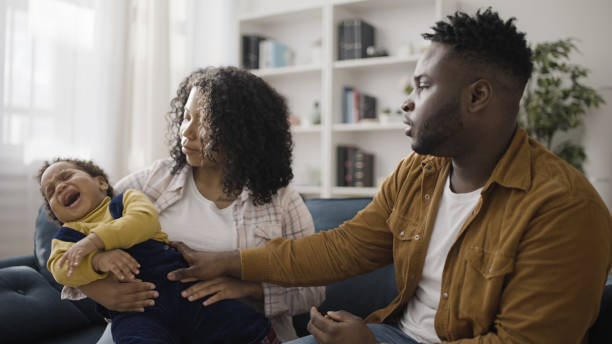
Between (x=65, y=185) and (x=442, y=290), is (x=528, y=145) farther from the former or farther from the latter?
(x=65, y=185)

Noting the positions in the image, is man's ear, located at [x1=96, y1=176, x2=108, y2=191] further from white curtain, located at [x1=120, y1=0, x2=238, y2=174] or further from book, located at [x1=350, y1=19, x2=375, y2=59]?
book, located at [x1=350, y1=19, x2=375, y2=59]

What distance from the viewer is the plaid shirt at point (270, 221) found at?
1510 mm

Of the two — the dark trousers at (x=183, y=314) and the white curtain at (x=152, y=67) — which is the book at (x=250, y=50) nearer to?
the white curtain at (x=152, y=67)

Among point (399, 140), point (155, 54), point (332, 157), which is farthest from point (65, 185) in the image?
point (399, 140)

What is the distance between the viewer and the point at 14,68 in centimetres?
279

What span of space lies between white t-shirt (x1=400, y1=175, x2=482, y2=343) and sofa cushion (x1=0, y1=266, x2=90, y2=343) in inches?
49.1

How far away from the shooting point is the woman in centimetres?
152

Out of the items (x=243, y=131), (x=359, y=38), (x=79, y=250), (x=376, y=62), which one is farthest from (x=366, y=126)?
(x=79, y=250)

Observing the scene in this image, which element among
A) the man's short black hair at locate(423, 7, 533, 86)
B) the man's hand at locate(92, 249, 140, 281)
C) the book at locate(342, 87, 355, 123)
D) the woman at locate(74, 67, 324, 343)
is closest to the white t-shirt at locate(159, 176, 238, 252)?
the woman at locate(74, 67, 324, 343)

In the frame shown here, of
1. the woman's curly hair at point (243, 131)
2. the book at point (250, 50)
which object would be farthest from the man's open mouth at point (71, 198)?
the book at point (250, 50)

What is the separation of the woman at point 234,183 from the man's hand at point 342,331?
0.96 ft

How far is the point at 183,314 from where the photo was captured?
137cm

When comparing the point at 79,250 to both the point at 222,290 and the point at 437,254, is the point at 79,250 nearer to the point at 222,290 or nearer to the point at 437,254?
the point at 222,290

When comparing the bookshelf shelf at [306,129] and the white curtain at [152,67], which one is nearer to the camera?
the white curtain at [152,67]
